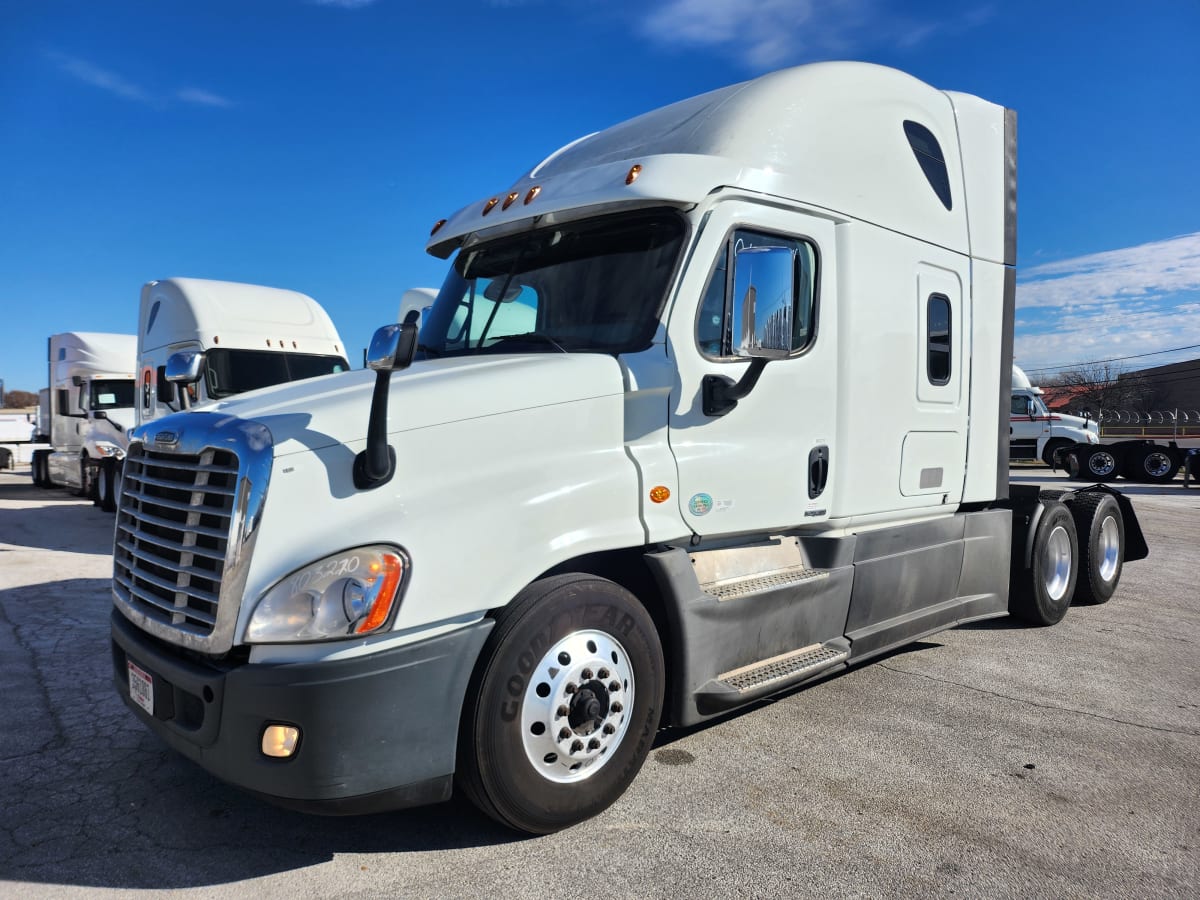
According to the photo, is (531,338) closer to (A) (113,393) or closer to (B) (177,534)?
(B) (177,534)

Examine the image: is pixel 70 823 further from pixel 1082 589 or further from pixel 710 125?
pixel 1082 589

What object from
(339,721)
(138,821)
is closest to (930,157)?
(339,721)

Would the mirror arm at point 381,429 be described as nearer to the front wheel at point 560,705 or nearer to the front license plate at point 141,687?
the front wheel at point 560,705

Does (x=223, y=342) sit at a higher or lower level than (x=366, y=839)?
A: higher

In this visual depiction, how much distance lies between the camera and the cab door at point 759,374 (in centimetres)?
382

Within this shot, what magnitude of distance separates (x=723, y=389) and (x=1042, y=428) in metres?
26.5

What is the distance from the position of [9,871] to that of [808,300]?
13.7 feet

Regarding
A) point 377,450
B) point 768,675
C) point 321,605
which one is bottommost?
point 768,675

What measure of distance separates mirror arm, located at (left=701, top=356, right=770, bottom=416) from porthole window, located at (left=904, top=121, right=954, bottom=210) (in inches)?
98.3

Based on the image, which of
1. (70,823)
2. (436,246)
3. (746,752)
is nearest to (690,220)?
(436,246)

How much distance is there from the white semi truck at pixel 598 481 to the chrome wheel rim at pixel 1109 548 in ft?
8.95

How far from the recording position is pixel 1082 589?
762 centimetres

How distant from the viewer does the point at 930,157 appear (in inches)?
217

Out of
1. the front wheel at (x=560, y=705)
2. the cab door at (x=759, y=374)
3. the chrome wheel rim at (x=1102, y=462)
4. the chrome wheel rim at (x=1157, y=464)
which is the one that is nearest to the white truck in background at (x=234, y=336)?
the cab door at (x=759, y=374)
